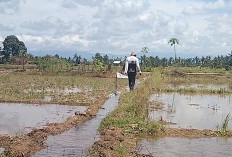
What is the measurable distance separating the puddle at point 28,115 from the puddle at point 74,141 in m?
1.32

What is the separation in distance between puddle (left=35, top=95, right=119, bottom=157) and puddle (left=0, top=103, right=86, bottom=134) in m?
1.32

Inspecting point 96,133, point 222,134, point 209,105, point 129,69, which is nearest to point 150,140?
point 96,133

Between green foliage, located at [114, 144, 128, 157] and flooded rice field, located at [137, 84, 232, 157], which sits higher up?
green foliage, located at [114, 144, 128, 157]

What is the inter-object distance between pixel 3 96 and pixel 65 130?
27.9 ft

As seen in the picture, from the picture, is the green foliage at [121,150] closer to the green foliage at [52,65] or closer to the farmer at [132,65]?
the farmer at [132,65]

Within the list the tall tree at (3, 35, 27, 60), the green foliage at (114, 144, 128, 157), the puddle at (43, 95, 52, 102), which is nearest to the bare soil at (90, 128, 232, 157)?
the green foliage at (114, 144, 128, 157)

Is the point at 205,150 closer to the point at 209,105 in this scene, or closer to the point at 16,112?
the point at 16,112

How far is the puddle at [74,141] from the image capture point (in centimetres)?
756

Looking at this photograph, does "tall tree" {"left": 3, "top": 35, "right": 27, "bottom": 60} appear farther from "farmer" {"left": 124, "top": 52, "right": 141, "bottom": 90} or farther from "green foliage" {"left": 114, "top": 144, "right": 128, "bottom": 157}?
"green foliage" {"left": 114, "top": 144, "right": 128, "bottom": 157}

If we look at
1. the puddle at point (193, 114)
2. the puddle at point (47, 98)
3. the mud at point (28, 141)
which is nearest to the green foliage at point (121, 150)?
the mud at point (28, 141)

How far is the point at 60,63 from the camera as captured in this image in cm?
4316

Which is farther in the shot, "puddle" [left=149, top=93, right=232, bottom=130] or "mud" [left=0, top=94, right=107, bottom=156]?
"puddle" [left=149, top=93, right=232, bottom=130]

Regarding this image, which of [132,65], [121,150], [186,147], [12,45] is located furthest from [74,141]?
[12,45]

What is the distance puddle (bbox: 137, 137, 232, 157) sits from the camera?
8.14 m
